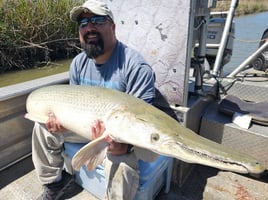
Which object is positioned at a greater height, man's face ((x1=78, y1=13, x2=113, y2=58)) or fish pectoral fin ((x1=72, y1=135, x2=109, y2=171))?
man's face ((x1=78, y1=13, x2=113, y2=58))

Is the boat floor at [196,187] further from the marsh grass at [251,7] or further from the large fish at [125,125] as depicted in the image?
the marsh grass at [251,7]

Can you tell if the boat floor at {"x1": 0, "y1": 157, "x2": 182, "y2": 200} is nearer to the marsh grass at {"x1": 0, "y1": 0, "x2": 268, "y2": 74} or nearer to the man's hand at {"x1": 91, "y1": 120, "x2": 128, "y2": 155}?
the man's hand at {"x1": 91, "y1": 120, "x2": 128, "y2": 155}

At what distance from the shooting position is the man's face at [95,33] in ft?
6.93

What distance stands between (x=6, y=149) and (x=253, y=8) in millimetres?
28105

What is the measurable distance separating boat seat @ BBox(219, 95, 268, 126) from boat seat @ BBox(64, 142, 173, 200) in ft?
2.70

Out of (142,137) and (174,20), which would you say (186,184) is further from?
(174,20)

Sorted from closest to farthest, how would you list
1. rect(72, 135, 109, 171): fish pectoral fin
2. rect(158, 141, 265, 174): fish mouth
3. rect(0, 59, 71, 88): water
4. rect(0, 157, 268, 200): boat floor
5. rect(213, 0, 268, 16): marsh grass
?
rect(158, 141, 265, 174): fish mouth
rect(72, 135, 109, 171): fish pectoral fin
rect(0, 157, 268, 200): boat floor
rect(0, 59, 71, 88): water
rect(213, 0, 268, 16): marsh grass

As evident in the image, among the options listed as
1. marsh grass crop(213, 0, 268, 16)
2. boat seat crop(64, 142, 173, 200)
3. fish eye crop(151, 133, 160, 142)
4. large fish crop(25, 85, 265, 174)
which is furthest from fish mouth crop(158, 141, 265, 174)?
marsh grass crop(213, 0, 268, 16)

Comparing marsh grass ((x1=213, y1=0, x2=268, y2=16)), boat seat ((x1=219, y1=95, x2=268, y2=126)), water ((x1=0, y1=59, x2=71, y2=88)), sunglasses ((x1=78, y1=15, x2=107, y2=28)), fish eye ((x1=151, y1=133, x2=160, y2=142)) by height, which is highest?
sunglasses ((x1=78, y1=15, x2=107, y2=28))

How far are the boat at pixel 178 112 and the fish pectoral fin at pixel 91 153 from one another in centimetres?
65

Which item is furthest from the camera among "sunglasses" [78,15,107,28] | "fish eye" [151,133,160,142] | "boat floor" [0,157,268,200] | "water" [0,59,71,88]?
"water" [0,59,71,88]

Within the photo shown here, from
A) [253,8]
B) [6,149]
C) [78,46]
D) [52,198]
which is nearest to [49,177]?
[52,198]

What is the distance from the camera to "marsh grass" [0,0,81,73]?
4902mm

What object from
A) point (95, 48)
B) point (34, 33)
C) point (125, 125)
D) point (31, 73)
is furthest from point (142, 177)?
point (34, 33)
